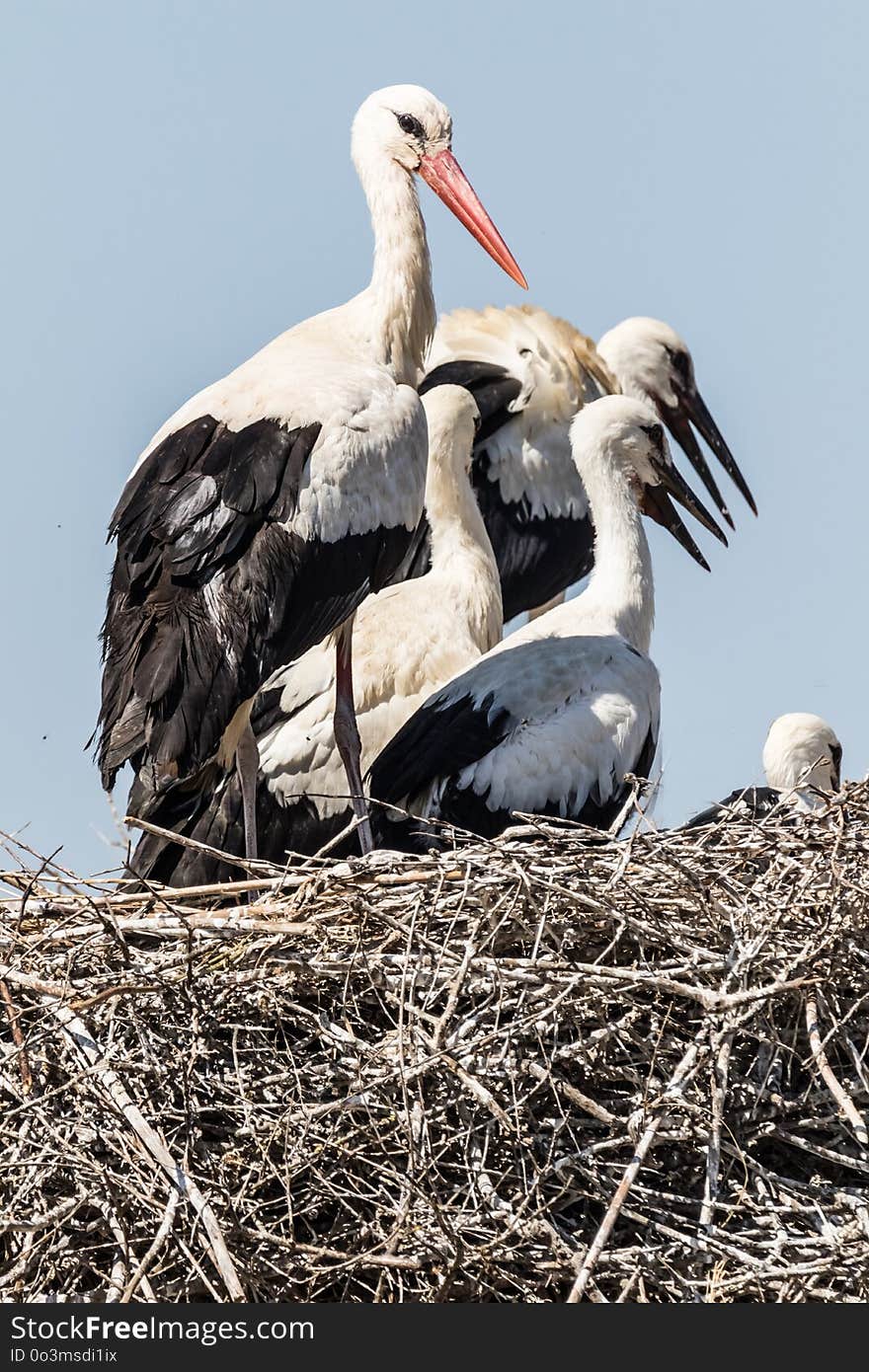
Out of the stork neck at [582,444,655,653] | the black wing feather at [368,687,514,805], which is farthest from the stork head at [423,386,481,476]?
the black wing feather at [368,687,514,805]

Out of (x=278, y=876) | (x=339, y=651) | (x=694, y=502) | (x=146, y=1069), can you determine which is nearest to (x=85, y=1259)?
(x=146, y=1069)

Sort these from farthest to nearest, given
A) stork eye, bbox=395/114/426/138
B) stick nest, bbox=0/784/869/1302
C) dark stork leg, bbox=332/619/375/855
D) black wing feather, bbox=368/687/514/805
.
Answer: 1. stork eye, bbox=395/114/426/138
2. dark stork leg, bbox=332/619/375/855
3. black wing feather, bbox=368/687/514/805
4. stick nest, bbox=0/784/869/1302

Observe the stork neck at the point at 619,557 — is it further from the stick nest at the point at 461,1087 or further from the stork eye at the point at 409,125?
the stick nest at the point at 461,1087

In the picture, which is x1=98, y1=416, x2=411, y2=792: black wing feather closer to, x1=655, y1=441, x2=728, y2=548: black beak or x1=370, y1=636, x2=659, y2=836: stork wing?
x1=370, y1=636, x2=659, y2=836: stork wing

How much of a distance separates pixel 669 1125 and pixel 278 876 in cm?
94

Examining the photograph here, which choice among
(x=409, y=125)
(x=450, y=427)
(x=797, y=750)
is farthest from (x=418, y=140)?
(x=797, y=750)

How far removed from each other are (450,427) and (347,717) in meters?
1.38

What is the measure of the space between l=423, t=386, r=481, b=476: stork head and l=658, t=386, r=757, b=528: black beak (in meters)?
1.55

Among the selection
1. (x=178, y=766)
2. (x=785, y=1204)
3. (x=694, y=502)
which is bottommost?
(x=785, y=1204)

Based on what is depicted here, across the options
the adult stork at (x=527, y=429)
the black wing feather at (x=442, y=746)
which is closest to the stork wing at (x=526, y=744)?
the black wing feather at (x=442, y=746)

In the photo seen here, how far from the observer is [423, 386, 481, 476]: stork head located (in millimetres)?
6926

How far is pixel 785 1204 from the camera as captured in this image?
13.1 feet

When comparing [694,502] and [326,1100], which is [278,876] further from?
[694,502]

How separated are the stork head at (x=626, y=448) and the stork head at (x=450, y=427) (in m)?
0.52
